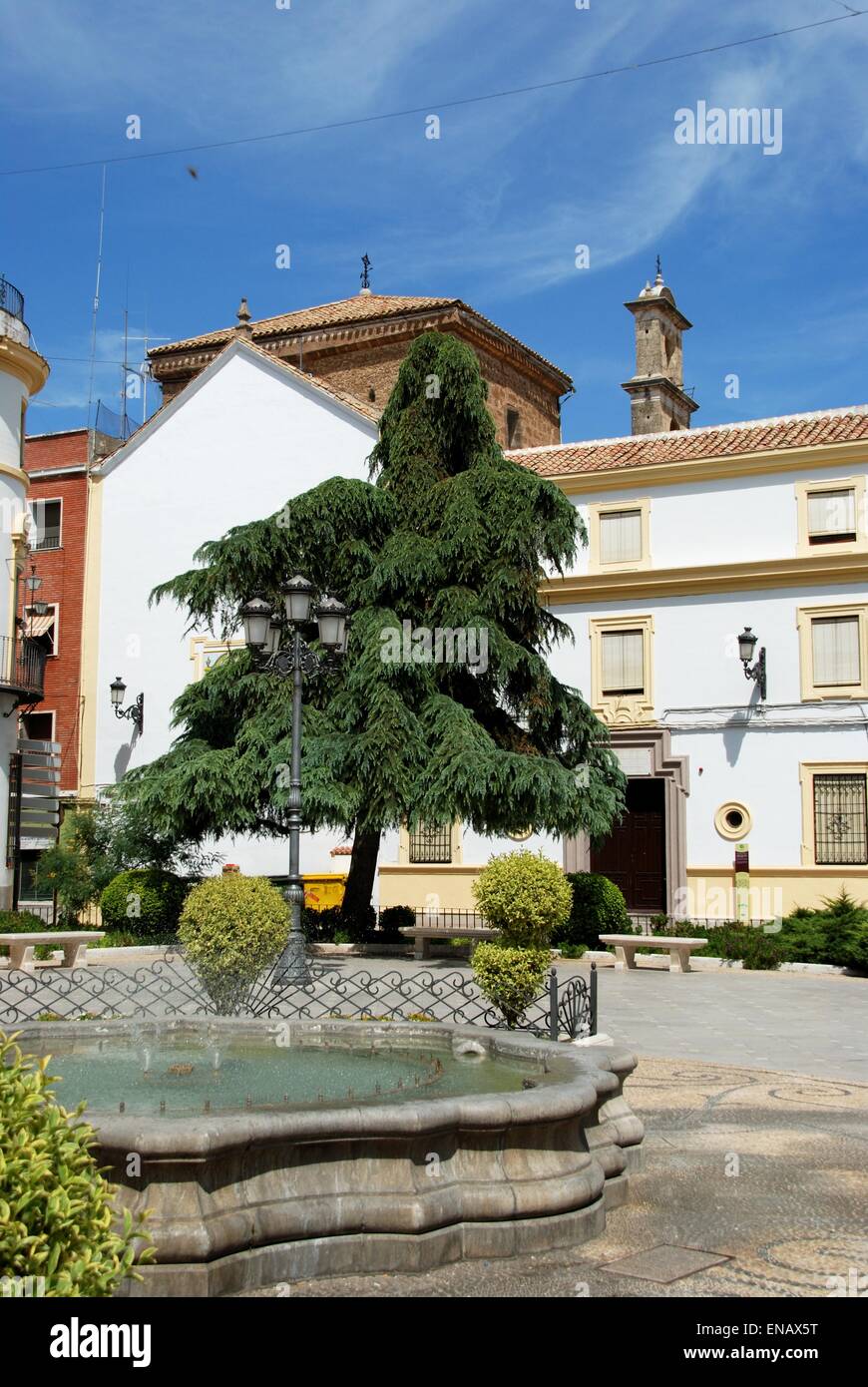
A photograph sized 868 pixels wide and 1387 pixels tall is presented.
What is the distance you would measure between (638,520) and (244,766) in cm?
1079

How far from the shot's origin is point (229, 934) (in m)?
10.2

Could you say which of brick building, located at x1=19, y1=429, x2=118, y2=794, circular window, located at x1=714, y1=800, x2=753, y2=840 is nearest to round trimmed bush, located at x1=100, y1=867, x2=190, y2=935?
brick building, located at x1=19, y1=429, x2=118, y2=794

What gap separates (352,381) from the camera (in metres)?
35.0

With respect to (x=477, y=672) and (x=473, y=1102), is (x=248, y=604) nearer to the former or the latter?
(x=477, y=672)

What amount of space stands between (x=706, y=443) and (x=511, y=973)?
740 inches

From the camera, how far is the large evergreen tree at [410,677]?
64.1 ft

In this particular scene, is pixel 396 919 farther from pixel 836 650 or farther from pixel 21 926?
pixel 836 650

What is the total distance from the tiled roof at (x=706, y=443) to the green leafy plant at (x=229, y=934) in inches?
704

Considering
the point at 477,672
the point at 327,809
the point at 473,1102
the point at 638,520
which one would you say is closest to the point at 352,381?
the point at 638,520

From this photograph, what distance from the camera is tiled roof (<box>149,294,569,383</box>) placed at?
3381 centimetres

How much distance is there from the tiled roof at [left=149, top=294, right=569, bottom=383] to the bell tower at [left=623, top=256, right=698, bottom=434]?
2.96 meters

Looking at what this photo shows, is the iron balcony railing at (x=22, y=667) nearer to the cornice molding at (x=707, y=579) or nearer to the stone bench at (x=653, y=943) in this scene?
the cornice molding at (x=707, y=579)

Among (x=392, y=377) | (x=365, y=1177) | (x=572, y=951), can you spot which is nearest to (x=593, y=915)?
(x=572, y=951)

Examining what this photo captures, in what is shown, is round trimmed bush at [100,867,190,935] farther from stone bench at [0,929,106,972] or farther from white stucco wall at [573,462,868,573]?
white stucco wall at [573,462,868,573]
